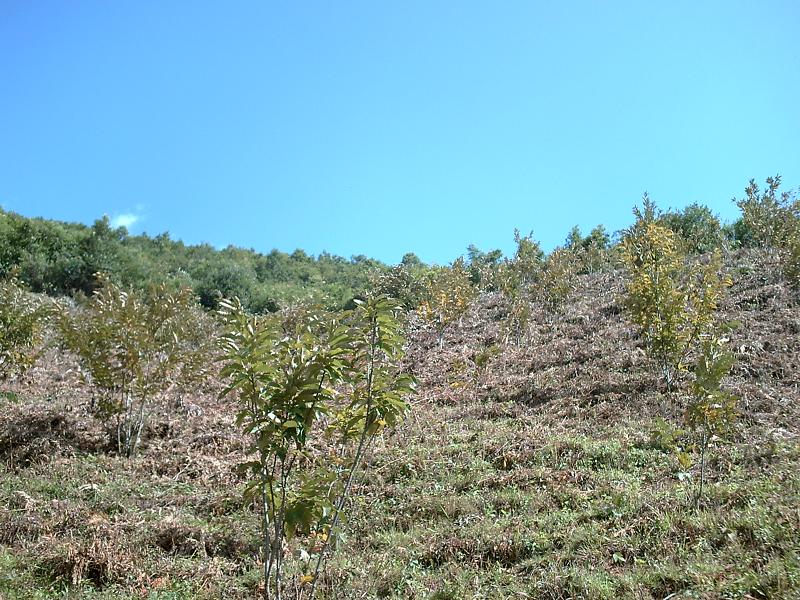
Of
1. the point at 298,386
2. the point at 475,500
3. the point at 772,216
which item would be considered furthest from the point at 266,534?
the point at 772,216

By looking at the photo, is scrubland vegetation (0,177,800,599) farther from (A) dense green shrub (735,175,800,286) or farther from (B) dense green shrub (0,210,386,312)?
(B) dense green shrub (0,210,386,312)

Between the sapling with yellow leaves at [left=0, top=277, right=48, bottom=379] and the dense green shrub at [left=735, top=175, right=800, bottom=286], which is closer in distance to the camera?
the sapling with yellow leaves at [left=0, top=277, right=48, bottom=379]

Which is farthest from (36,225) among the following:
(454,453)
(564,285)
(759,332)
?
(759,332)

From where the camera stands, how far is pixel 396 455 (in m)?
7.41

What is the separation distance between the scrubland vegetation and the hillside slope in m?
0.03

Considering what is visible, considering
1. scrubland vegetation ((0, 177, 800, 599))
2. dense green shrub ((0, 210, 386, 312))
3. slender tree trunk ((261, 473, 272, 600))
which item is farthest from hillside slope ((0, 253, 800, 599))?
dense green shrub ((0, 210, 386, 312))

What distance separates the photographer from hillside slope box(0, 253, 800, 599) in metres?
4.16

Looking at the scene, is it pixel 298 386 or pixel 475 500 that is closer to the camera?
pixel 298 386

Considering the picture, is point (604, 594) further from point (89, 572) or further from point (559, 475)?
point (89, 572)

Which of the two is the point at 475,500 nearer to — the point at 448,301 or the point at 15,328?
the point at 15,328

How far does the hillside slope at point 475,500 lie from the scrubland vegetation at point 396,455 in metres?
0.03

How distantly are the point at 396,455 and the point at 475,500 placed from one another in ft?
5.92

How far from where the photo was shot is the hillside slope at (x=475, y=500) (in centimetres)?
416

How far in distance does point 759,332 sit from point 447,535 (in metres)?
8.63
